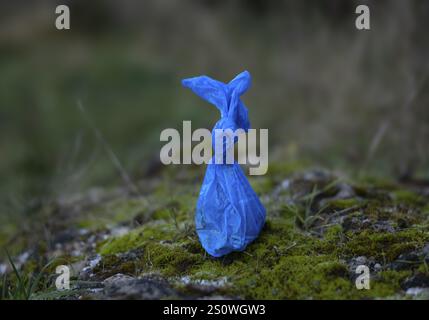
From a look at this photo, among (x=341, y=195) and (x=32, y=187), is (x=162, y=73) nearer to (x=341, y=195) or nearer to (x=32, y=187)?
(x=32, y=187)

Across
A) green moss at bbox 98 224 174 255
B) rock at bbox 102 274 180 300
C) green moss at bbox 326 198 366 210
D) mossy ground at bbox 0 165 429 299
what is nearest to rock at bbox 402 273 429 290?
mossy ground at bbox 0 165 429 299

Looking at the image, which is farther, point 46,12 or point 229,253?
point 46,12

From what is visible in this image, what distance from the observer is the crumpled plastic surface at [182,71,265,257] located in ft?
8.44

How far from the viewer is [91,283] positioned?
249cm

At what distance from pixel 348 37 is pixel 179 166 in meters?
3.23

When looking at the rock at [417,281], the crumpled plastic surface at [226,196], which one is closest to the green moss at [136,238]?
the crumpled plastic surface at [226,196]

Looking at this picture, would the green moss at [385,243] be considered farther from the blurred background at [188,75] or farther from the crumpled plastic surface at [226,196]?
the blurred background at [188,75]

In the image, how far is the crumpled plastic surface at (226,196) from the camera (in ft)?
8.44

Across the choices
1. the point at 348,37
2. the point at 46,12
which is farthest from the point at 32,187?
the point at 46,12

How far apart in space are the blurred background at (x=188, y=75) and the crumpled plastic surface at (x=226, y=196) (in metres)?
0.87

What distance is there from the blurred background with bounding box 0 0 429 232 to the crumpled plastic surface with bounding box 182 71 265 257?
0.87m

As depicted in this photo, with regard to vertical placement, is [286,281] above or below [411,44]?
below

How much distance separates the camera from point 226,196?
265 centimetres

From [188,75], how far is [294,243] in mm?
5113
